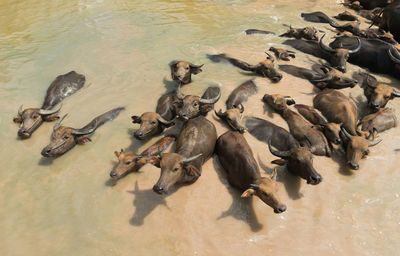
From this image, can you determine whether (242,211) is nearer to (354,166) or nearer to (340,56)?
(354,166)

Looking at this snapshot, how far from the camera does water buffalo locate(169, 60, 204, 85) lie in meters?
7.62

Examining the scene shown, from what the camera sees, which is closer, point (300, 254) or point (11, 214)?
point (300, 254)

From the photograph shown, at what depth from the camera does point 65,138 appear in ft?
19.3

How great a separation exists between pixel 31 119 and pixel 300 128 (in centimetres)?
595

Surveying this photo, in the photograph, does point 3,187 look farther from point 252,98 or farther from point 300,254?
point 252,98

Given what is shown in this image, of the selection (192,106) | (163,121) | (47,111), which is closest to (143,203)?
(163,121)

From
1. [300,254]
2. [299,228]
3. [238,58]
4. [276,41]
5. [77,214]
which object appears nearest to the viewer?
[300,254]

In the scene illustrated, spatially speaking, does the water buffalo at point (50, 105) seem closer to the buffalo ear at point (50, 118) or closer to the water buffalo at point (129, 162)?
the buffalo ear at point (50, 118)

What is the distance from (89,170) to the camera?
542 cm

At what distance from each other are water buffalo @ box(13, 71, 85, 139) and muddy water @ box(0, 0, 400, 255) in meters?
0.17

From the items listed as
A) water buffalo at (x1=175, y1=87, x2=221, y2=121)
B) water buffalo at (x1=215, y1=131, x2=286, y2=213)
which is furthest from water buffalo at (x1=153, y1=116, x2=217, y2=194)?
water buffalo at (x1=215, y1=131, x2=286, y2=213)

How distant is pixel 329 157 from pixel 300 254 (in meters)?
2.29

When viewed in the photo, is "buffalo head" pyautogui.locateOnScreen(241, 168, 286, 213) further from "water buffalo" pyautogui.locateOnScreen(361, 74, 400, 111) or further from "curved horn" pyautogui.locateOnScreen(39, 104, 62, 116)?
"curved horn" pyautogui.locateOnScreen(39, 104, 62, 116)

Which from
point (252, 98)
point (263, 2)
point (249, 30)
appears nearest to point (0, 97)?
point (252, 98)
